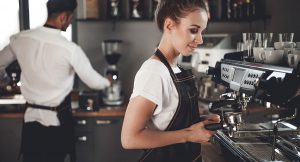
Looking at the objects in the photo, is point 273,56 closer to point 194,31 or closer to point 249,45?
point 249,45

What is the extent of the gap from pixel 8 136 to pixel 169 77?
9.05 feet

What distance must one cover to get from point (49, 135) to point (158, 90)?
6.09 feet

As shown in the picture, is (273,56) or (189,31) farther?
(273,56)

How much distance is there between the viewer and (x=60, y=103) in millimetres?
3000

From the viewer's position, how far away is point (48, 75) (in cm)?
280

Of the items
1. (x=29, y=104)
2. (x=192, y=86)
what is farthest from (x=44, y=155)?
(x=192, y=86)

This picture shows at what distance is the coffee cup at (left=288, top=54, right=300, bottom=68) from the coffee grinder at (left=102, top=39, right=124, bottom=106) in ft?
8.17

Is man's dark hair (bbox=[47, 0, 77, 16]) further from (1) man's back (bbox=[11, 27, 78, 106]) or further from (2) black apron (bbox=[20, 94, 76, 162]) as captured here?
(2) black apron (bbox=[20, 94, 76, 162])

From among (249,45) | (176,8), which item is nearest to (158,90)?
(176,8)

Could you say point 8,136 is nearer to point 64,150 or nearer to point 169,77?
point 64,150

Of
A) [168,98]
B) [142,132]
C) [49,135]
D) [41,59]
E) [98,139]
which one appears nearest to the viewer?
[142,132]

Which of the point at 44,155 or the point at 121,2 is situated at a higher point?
the point at 121,2

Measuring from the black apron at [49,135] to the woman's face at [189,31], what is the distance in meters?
1.79

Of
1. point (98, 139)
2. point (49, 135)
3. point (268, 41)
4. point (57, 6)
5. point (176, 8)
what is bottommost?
point (98, 139)
